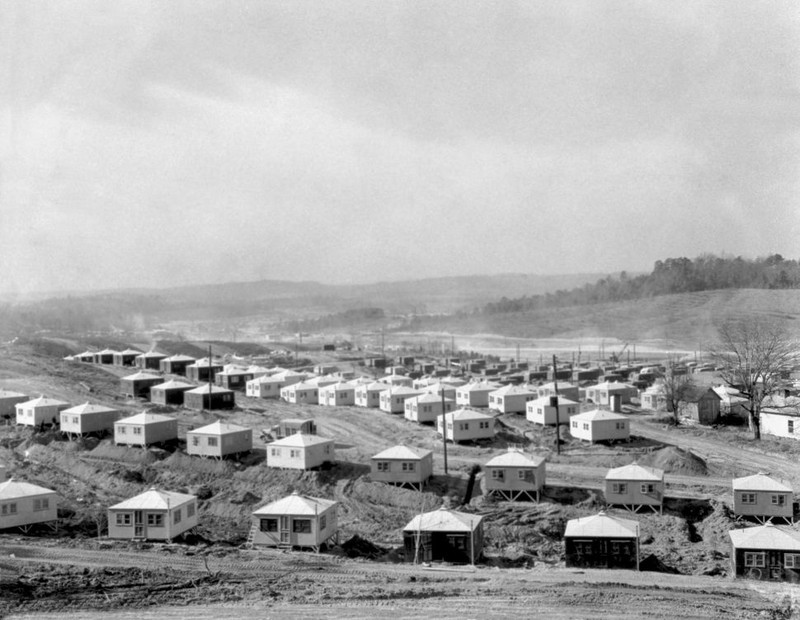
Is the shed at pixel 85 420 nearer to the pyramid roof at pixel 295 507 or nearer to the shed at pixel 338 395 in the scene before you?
the shed at pixel 338 395

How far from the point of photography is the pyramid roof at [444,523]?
27.7 meters

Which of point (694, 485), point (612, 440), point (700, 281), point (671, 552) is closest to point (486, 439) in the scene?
point (612, 440)

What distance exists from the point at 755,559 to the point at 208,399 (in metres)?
42.4

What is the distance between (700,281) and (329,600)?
11262cm

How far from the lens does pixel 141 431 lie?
151ft

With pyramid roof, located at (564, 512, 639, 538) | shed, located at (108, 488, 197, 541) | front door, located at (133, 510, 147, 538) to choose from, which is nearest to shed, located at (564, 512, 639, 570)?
pyramid roof, located at (564, 512, 639, 538)

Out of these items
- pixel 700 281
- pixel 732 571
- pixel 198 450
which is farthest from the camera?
pixel 700 281

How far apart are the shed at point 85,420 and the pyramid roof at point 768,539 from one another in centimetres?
3771

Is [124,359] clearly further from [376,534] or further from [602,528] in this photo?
[602,528]

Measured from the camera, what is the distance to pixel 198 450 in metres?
43.8

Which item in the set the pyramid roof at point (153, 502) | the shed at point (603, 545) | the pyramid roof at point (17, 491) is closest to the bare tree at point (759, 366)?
the shed at point (603, 545)

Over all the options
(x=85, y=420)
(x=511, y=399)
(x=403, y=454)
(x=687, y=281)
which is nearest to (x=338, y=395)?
(x=511, y=399)

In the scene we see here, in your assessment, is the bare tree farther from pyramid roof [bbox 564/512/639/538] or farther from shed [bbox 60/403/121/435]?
shed [bbox 60/403/121/435]

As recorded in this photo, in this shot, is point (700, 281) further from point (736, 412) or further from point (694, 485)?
point (694, 485)
